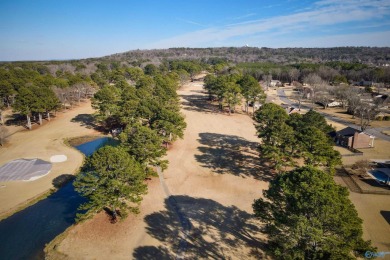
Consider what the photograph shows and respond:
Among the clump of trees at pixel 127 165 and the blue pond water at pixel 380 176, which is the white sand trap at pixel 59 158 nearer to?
the clump of trees at pixel 127 165

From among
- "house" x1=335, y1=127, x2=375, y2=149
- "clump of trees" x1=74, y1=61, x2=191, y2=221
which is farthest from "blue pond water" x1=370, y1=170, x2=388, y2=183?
"clump of trees" x1=74, y1=61, x2=191, y2=221

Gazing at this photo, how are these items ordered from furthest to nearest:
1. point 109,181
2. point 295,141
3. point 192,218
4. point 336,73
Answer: point 336,73, point 295,141, point 192,218, point 109,181

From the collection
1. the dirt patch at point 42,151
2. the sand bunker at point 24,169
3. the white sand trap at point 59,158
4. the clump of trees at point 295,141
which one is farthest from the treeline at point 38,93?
the clump of trees at point 295,141

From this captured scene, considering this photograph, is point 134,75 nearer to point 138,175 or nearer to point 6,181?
point 6,181

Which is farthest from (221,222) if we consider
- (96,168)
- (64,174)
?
(64,174)

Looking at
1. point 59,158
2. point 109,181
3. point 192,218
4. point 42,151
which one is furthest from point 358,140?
point 42,151

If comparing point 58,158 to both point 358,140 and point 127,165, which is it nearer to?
point 127,165

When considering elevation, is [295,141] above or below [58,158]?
above
